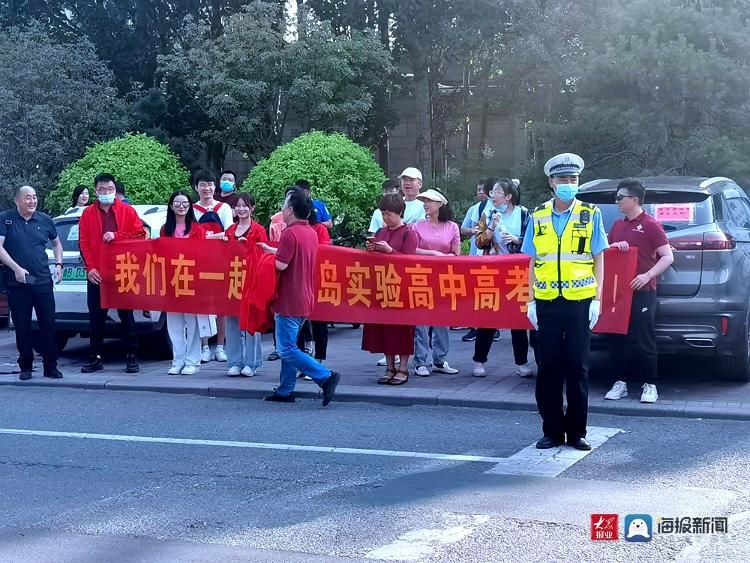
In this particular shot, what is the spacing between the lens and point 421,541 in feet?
18.3

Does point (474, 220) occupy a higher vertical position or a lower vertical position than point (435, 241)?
higher

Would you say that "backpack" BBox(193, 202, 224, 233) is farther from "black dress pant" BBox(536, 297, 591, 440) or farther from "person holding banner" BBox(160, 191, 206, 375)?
"black dress pant" BBox(536, 297, 591, 440)

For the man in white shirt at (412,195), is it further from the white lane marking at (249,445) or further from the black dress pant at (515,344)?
the white lane marking at (249,445)

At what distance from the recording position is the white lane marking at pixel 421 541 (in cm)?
538

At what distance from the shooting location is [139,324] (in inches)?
468

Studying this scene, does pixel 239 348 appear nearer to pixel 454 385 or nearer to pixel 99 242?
pixel 99 242

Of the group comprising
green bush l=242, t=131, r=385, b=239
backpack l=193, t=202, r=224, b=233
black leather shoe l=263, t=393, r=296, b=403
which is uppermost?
green bush l=242, t=131, r=385, b=239

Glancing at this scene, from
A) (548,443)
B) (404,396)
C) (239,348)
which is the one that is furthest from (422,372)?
(548,443)

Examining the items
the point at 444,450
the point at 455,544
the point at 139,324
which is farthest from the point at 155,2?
the point at 455,544

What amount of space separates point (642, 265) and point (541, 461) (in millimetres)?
2628

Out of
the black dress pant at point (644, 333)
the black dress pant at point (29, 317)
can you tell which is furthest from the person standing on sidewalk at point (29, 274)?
the black dress pant at point (644, 333)

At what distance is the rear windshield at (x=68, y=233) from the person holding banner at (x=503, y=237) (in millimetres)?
4626

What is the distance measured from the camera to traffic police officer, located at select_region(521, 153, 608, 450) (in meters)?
7.32

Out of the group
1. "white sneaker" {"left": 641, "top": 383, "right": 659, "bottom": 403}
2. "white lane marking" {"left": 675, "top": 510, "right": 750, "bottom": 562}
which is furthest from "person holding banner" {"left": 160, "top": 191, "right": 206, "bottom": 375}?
"white lane marking" {"left": 675, "top": 510, "right": 750, "bottom": 562}
